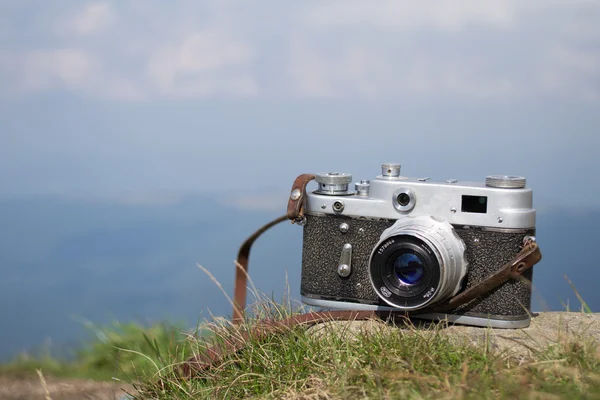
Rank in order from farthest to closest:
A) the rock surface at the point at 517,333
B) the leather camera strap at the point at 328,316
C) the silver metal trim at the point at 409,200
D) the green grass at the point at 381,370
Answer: the silver metal trim at the point at 409,200 < the leather camera strap at the point at 328,316 < the rock surface at the point at 517,333 < the green grass at the point at 381,370

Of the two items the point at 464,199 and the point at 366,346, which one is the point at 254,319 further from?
the point at 464,199

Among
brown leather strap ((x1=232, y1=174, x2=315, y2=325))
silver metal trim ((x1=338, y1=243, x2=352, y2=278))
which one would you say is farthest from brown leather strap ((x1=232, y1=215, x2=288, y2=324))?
silver metal trim ((x1=338, y1=243, x2=352, y2=278))

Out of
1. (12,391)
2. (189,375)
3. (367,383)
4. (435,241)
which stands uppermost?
(435,241)

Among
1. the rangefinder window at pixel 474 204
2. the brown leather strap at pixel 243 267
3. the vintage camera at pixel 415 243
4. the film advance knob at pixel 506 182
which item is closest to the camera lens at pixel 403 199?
the vintage camera at pixel 415 243

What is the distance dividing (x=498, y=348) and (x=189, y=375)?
1.44m

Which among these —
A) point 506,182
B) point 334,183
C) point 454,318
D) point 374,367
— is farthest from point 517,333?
point 334,183

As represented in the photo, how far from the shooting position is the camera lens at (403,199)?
148 inches

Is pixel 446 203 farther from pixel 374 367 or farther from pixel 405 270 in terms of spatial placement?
pixel 374 367

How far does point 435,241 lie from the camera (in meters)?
3.50

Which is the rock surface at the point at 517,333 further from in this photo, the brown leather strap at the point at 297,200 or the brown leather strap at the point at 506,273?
the brown leather strap at the point at 297,200

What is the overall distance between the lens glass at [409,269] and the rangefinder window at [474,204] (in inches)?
14.5

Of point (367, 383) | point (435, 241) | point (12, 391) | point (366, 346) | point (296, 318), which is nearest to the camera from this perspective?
point (367, 383)

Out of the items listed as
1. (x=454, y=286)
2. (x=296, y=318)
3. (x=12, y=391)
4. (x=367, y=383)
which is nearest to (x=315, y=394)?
(x=367, y=383)

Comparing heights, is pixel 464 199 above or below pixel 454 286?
above
